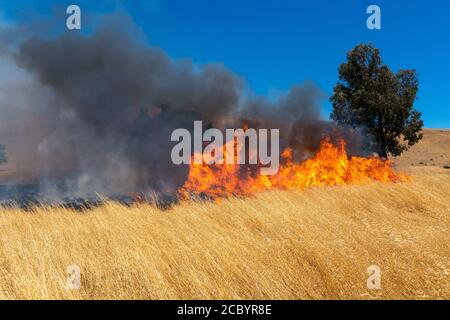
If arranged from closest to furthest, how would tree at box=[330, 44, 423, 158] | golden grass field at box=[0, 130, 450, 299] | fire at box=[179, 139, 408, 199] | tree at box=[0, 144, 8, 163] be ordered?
golden grass field at box=[0, 130, 450, 299]
fire at box=[179, 139, 408, 199]
tree at box=[330, 44, 423, 158]
tree at box=[0, 144, 8, 163]

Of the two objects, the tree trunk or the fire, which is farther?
the tree trunk

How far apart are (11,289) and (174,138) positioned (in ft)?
42.6

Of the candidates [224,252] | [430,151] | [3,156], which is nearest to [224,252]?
[224,252]

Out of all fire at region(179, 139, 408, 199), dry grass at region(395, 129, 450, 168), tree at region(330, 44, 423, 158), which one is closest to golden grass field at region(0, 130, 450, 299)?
fire at region(179, 139, 408, 199)

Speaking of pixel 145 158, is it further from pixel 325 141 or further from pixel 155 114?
pixel 325 141

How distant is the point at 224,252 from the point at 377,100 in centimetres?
2118

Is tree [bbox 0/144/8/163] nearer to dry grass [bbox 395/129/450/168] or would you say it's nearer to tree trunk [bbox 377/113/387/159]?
tree trunk [bbox 377/113/387/159]

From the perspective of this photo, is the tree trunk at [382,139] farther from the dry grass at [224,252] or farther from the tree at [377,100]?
the dry grass at [224,252]

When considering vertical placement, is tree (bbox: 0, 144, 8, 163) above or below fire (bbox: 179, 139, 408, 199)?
above

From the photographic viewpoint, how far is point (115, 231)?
299 inches

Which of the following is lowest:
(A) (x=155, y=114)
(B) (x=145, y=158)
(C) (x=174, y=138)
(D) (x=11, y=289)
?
(D) (x=11, y=289)

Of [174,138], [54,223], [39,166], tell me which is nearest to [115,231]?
[54,223]

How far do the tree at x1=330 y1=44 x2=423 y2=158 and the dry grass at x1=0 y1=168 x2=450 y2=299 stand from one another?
1476cm

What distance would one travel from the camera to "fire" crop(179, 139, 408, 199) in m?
15.7
